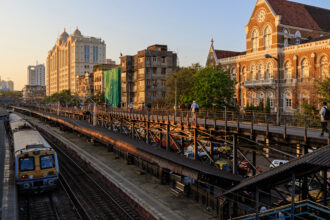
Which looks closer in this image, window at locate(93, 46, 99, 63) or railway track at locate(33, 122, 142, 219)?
railway track at locate(33, 122, 142, 219)

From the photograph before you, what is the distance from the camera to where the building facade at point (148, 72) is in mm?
71375

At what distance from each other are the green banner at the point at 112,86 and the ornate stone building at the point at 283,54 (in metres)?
37.4

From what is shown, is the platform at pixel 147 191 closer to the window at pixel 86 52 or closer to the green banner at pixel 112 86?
the green banner at pixel 112 86

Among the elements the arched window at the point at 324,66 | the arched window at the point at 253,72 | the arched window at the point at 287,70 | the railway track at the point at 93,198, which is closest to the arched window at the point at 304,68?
the arched window at the point at 287,70

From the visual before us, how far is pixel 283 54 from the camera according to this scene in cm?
4738

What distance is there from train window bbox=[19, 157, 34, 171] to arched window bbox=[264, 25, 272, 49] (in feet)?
139

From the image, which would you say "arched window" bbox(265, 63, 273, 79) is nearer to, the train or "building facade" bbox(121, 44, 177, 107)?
"building facade" bbox(121, 44, 177, 107)

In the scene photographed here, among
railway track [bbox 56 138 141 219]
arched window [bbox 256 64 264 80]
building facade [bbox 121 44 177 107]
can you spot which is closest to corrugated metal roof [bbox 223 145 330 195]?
railway track [bbox 56 138 141 219]

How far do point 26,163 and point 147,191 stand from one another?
8.16 meters

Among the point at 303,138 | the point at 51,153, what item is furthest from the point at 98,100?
the point at 303,138

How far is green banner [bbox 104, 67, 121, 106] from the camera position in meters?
84.0

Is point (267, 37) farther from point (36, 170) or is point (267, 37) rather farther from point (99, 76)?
point (99, 76)

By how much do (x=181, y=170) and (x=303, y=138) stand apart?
662cm

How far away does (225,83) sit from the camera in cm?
4166
